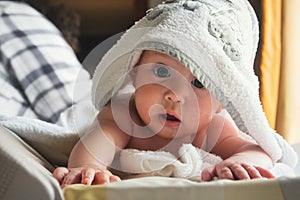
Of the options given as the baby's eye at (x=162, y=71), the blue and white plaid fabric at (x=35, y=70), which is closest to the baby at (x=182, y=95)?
the baby's eye at (x=162, y=71)

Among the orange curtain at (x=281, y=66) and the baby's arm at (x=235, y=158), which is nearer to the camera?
the baby's arm at (x=235, y=158)

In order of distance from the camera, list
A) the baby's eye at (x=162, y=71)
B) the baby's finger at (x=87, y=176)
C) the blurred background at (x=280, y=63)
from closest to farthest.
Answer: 1. the baby's finger at (x=87, y=176)
2. the baby's eye at (x=162, y=71)
3. the blurred background at (x=280, y=63)

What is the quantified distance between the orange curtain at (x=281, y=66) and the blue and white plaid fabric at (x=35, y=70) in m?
0.36

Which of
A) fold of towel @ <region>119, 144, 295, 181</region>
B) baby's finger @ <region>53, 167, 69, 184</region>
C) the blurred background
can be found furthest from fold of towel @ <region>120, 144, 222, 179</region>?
the blurred background

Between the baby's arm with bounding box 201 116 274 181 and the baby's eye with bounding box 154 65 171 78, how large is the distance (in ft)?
0.39

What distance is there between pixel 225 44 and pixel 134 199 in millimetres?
279

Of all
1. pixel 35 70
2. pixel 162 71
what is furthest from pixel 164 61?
pixel 35 70

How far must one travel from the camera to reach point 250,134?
0.78 meters

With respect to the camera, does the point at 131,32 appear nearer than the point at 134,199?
No

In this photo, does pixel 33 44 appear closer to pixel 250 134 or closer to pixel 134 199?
pixel 250 134

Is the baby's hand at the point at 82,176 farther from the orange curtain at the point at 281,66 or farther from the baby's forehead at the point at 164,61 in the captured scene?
the orange curtain at the point at 281,66

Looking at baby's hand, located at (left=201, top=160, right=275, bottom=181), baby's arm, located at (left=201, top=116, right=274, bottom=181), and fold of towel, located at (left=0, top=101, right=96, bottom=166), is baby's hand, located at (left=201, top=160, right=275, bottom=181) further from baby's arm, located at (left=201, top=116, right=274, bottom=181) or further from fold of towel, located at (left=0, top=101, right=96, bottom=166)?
fold of towel, located at (left=0, top=101, right=96, bottom=166)

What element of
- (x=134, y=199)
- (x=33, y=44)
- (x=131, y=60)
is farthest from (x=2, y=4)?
(x=134, y=199)

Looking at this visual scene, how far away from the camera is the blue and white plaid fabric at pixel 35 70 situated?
131cm
